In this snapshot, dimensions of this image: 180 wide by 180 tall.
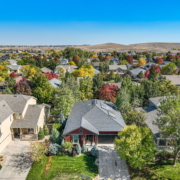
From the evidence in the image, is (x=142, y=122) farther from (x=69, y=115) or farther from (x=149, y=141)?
(x=69, y=115)

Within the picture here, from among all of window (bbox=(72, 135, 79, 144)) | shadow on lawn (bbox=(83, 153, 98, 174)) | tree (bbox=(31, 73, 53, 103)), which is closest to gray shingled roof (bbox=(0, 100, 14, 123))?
tree (bbox=(31, 73, 53, 103))

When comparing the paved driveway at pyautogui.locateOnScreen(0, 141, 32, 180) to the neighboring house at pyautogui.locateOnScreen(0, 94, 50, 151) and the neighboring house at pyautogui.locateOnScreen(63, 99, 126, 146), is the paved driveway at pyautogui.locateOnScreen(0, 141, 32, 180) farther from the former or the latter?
the neighboring house at pyautogui.locateOnScreen(63, 99, 126, 146)

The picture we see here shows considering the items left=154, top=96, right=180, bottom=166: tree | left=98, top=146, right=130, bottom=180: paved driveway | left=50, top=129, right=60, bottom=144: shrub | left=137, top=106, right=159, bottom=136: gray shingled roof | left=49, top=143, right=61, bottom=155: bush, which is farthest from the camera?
left=50, top=129, right=60, bottom=144: shrub

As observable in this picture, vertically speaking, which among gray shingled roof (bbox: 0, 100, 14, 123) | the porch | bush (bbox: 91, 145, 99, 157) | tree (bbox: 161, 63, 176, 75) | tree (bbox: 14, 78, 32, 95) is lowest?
bush (bbox: 91, 145, 99, 157)

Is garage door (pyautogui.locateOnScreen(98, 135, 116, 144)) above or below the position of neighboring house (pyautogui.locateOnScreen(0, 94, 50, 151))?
below

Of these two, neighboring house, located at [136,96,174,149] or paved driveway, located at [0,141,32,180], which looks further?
neighboring house, located at [136,96,174,149]

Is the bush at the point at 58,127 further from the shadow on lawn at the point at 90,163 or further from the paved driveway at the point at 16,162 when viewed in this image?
the shadow on lawn at the point at 90,163

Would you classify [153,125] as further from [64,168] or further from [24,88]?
[24,88]

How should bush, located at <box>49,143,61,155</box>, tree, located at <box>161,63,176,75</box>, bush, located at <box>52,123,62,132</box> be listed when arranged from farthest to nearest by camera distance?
tree, located at <box>161,63,176,75</box> < bush, located at <box>52,123,62,132</box> < bush, located at <box>49,143,61,155</box>
